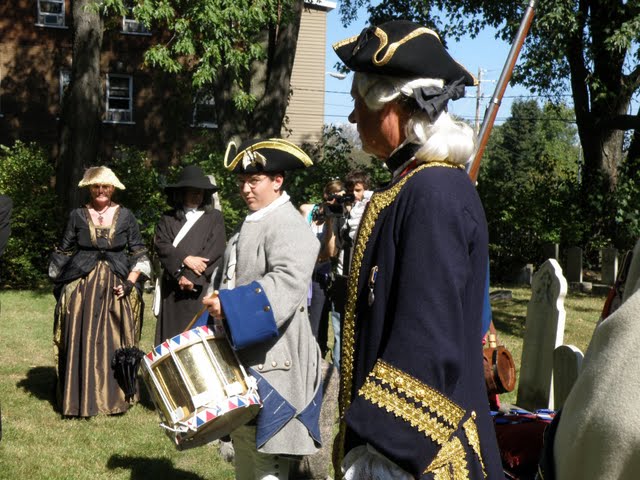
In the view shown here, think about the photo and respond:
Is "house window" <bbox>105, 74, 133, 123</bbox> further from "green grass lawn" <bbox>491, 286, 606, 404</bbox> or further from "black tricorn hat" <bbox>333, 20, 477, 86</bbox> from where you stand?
"black tricorn hat" <bbox>333, 20, 477, 86</bbox>

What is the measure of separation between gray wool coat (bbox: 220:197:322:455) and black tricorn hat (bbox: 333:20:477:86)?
2030mm

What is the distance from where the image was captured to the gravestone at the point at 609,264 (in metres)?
17.2

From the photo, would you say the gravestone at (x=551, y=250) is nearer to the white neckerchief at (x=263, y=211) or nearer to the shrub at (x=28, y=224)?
the shrub at (x=28, y=224)

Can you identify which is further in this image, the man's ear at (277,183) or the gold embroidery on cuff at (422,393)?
the man's ear at (277,183)

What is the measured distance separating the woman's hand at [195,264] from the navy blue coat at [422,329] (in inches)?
205

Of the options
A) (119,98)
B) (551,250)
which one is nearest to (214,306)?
(551,250)

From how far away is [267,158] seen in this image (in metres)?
4.68

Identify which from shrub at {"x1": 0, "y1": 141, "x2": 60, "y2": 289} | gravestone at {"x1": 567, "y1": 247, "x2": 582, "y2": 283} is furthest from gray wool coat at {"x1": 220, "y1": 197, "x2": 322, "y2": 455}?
gravestone at {"x1": 567, "y1": 247, "x2": 582, "y2": 283}

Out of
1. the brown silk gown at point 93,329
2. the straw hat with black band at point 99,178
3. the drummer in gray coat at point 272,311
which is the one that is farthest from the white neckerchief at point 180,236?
the drummer in gray coat at point 272,311

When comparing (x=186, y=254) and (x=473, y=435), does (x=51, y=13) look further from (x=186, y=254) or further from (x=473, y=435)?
(x=473, y=435)

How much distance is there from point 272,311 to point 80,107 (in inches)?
573

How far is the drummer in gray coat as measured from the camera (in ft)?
13.6

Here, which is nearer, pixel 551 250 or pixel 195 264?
pixel 195 264

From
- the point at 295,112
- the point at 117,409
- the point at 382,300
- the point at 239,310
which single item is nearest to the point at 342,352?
the point at 382,300
